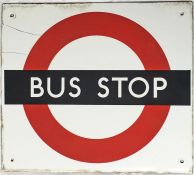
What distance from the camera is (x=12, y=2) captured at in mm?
1471

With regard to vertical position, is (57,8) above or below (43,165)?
above

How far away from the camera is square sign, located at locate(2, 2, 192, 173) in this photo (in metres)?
1.40

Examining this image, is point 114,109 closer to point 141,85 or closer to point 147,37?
point 141,85

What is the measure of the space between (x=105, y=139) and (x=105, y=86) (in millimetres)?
151

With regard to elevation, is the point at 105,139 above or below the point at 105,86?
below

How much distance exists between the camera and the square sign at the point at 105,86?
140cm

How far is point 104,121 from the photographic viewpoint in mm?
1421

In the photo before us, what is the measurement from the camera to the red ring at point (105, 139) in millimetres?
1403

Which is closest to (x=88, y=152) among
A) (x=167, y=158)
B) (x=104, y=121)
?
(x=104, y=121)

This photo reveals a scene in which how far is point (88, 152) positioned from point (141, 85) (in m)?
0.24

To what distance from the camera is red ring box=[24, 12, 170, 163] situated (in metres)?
1.40

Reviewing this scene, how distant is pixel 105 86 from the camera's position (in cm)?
142

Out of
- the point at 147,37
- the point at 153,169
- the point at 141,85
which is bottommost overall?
the point at 153,169

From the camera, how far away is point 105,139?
1.42 meters
